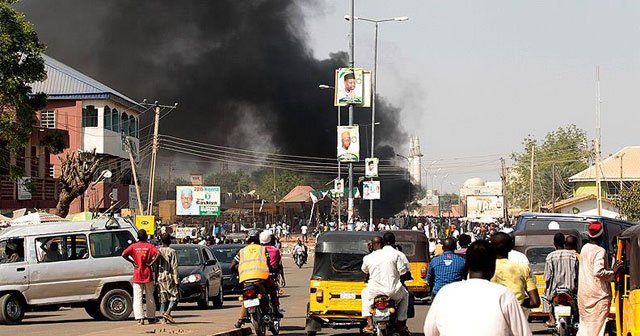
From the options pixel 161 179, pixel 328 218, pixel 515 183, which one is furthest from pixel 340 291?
pixel 161 179

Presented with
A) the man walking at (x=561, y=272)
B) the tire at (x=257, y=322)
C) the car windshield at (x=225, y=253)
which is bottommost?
the tire at (x=257, y=322)

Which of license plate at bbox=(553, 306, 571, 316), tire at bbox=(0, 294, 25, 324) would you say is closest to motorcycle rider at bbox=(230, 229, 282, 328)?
license plate at bbox=(553, 306, 571, 316)

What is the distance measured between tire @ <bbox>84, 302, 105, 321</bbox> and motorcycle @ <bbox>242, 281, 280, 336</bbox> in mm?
6013

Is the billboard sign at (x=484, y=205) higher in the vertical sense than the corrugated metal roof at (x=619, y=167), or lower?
lower

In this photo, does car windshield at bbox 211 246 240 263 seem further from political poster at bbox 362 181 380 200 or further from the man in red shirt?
political poster at bbox 362 181 380 200

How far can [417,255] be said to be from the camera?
25.9 metres

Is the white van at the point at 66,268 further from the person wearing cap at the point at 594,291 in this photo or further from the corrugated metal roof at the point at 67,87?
the corrugated metal roof at the point at 67,87

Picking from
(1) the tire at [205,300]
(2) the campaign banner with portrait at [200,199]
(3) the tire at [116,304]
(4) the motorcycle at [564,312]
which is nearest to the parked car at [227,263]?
(1) the tire at [205,300]

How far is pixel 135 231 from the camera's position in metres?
21.3

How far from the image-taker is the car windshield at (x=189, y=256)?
25062 millimetres

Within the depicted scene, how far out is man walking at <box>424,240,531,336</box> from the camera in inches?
219

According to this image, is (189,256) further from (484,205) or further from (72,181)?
(484,205)

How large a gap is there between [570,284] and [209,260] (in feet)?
38.6

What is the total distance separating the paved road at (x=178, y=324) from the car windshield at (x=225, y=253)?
3021mm
